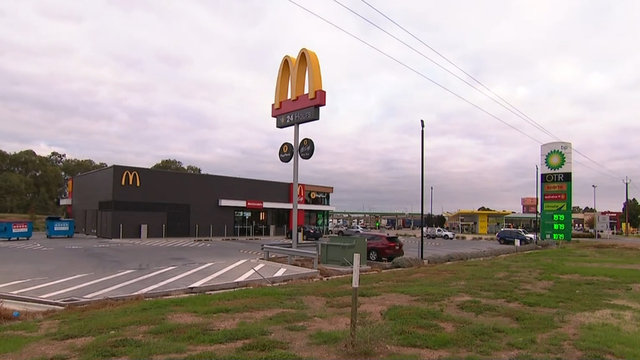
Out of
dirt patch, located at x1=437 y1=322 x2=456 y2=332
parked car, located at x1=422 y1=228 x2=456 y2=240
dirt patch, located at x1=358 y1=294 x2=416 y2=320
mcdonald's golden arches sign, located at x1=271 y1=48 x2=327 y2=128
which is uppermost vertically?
mcdonald's golden arches sign, located at x1=271 y1=48 x2=327 y2=128

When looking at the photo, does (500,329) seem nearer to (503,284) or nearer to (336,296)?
(336,296)

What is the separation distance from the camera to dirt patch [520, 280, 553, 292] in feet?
39.1

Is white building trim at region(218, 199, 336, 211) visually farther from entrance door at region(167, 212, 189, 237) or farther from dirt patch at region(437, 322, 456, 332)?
dirt patch at region(437, 322, 456, 332)

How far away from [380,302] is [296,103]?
12.9m

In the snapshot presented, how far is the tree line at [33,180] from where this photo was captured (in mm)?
82562

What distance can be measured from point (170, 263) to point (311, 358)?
609 inches

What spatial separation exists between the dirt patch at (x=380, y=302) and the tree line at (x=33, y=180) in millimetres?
78536

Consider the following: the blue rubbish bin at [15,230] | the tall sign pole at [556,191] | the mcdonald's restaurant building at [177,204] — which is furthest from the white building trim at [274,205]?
the tall sign pole at [556,191]

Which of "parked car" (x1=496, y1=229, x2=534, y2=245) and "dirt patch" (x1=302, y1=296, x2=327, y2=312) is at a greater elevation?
"dirt patch" (x1=302, y1=296, x2=327, y2=312)

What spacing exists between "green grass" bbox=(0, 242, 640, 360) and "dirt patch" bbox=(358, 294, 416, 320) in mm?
22

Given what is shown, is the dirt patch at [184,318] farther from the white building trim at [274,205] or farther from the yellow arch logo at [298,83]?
the white building trim at [274,205]

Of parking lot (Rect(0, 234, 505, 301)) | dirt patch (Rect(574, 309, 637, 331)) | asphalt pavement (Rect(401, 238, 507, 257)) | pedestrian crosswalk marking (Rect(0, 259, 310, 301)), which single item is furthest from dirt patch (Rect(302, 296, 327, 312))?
asphalt pavement (Rect(401, 238, 507, 257))

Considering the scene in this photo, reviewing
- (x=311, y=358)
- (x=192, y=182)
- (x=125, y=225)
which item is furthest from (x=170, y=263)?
(x=192, y=182)

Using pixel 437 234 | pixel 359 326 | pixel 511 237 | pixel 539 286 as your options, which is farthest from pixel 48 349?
pixel 437 234
